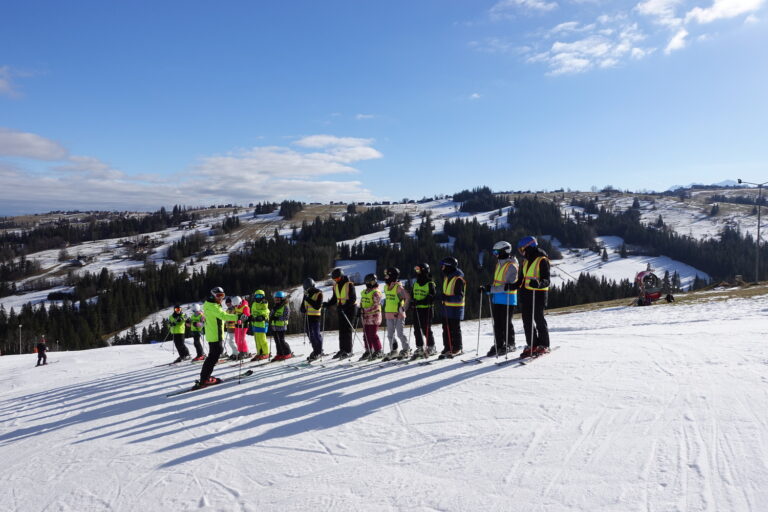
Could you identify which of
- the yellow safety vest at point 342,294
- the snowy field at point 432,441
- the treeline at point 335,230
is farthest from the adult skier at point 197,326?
the treeline at point 335,230

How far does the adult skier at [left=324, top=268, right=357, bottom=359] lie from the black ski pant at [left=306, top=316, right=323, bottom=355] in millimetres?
537

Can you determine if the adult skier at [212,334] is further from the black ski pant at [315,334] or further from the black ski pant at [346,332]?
the black ski pant at [346,332]

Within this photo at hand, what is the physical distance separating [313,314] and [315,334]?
1.91 feet

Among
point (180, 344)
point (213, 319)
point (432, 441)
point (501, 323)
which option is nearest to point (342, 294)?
point (213, 319)

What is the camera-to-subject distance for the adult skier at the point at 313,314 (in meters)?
12.2

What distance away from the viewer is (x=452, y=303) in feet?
Answer: 33.4

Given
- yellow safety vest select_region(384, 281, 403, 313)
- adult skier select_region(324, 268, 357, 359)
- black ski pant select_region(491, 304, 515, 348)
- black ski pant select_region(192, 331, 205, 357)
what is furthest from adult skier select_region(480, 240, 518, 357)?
black ski pant select_region(192, 331, 205, 357)

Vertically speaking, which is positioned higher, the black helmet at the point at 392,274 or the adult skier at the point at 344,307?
the black helmet at the point at 392,274

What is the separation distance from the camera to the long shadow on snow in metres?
6.00

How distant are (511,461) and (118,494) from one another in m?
4.43

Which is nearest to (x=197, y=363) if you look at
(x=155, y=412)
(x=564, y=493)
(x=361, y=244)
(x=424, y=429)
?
(x=155, y=412)

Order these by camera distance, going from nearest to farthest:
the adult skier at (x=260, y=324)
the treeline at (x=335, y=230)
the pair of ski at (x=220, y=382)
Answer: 1. the pair of ski at (x=220, y=382)
2. the adult skier at (x=260, y=324)
3. the treeline at (x=335, y=230)

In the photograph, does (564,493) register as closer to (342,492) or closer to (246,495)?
(342,492)

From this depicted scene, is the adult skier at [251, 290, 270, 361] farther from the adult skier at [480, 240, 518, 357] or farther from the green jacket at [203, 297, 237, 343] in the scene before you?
the adult skier at [480, 240, 518, 357]
